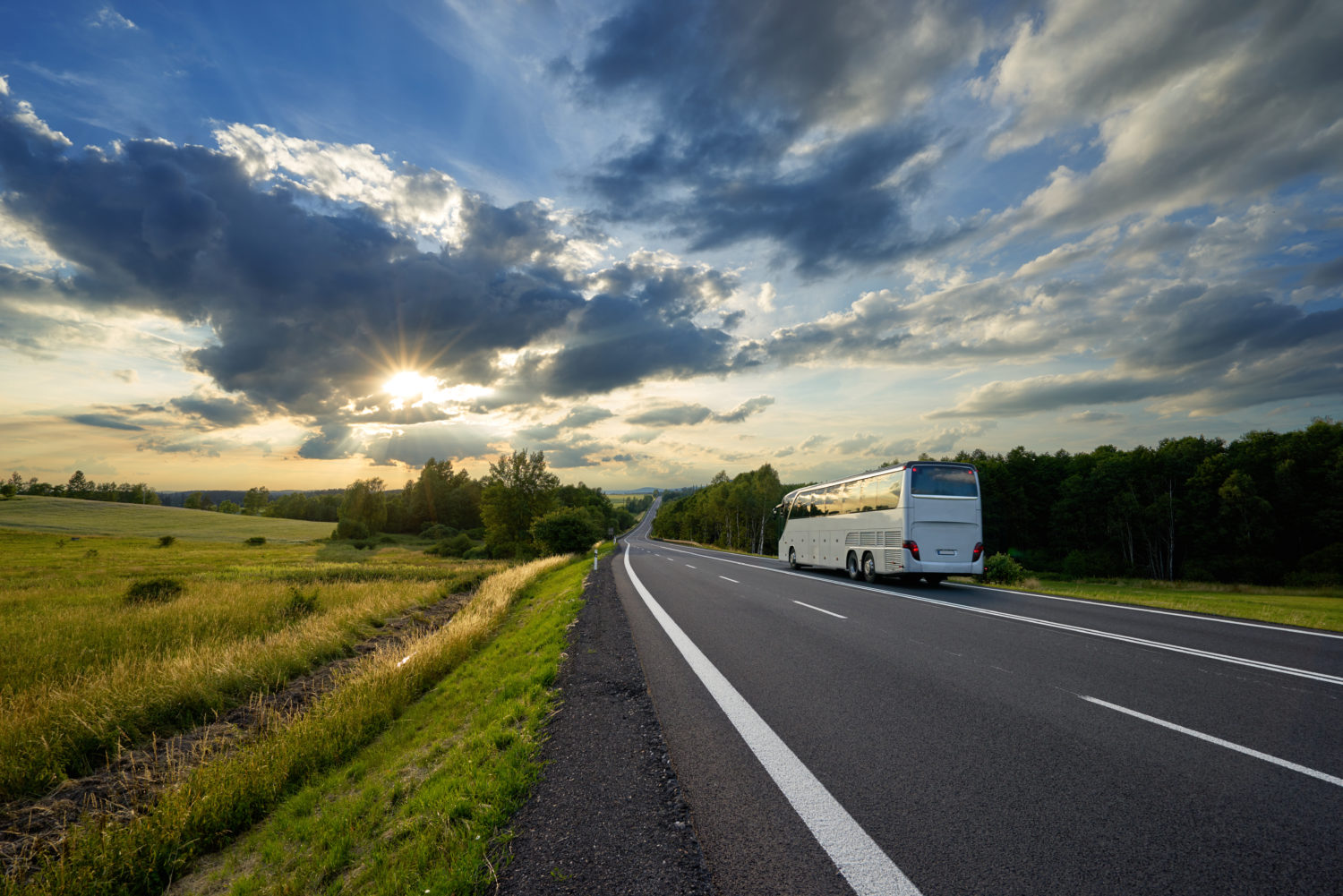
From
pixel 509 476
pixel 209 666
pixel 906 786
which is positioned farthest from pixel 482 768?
pixel 509 476

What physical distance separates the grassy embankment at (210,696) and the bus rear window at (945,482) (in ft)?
34.0

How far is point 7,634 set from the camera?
1477cm

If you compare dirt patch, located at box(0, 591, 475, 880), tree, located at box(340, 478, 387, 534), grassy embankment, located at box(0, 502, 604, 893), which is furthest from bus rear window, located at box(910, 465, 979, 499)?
tree, located at box(340, 478, 387, 534)

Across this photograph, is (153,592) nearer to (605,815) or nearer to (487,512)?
(605,815)

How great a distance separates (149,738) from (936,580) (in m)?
19.6

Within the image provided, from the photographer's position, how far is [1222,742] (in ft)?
14.0

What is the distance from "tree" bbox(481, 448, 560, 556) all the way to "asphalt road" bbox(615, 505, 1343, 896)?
197 ft

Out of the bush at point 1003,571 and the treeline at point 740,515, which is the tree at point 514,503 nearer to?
the treeline at point 740,515

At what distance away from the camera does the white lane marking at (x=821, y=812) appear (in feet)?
8.67

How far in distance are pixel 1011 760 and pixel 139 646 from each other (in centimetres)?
2008

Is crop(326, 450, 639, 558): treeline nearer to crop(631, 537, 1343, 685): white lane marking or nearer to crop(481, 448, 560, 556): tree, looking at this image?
crop(481, 448, 560, 556): tree

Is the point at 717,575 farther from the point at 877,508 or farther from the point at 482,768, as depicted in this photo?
the point at 482,768

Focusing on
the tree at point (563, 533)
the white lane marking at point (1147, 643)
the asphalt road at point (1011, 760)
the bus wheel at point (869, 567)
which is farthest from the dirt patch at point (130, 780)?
the tree at point (563, 533)

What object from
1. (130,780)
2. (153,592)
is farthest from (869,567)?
(153,592)
